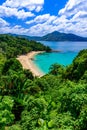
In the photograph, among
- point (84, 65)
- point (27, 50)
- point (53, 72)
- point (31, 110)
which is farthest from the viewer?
point (27, 50)

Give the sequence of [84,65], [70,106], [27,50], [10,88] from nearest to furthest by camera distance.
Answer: [70,106] → [10,88] → [84,65] → [27,50]

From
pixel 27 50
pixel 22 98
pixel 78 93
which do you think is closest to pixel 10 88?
pixel 22 98

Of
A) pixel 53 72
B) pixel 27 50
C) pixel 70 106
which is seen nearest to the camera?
pixel 70 106

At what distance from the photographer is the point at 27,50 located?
147625mm

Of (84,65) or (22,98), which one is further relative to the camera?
(84,65)

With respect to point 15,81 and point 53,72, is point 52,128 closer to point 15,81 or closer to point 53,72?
point 15,81

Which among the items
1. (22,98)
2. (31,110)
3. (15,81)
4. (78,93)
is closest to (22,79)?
(15,81)

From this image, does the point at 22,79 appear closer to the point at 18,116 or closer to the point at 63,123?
the point at 18,116

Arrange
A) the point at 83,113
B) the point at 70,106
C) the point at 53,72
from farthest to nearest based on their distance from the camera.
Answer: the point at 53,72, the point at 70,106, the point at 83,113

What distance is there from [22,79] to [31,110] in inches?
521

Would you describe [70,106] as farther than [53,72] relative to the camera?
No

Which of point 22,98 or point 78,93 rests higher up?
point 78,93

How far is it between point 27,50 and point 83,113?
130m

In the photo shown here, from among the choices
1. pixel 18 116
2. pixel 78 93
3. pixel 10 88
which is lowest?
pixel 18 116
